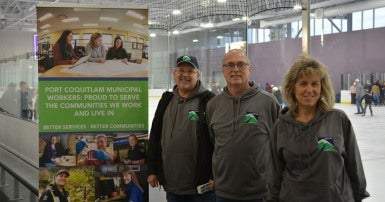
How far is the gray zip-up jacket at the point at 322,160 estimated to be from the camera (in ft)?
6.14

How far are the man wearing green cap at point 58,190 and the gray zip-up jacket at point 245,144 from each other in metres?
1.21

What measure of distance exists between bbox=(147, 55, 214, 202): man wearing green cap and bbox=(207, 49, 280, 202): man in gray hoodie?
209mm

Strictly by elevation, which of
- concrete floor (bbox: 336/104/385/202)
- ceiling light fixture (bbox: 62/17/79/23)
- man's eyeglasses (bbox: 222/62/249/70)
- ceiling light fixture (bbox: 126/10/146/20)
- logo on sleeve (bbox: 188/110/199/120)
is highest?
ceiling light fixture (bbox: 126/10/146/20)

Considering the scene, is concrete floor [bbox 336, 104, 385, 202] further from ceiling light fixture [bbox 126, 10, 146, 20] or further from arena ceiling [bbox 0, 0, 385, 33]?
ceiling light fixture [bbox 126, 10, 146, 20]

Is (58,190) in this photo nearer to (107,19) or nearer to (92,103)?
(92,103)

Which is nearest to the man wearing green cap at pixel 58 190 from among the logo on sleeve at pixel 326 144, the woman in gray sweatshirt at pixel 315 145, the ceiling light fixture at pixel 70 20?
the ceiling light fixture at pixel 70 20

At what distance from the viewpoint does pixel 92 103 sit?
10.3 ft

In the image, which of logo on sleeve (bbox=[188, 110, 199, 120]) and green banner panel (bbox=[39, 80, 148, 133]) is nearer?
logo on sleeve (bbox=[188, 110, 199, 120])

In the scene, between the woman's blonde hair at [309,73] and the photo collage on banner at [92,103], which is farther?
the photo collage on banner at [92,103]

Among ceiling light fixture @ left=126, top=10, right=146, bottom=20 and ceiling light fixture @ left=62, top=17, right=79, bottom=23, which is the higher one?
ceiling light fixture @ left=126, top=10, right=146, bottom=20

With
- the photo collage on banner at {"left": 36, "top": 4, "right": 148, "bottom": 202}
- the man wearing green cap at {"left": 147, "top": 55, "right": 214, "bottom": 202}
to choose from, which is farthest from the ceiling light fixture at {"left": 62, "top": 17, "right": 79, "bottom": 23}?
the man wearing green cap at {"left": 147, "top": 55, "right": 214, "bottom": 202}

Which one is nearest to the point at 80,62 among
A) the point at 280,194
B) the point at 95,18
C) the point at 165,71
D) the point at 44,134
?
the point at 95,18

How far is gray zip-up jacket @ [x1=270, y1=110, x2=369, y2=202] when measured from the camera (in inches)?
73.7

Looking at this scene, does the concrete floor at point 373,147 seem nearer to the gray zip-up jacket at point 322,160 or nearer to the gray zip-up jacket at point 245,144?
the gray zip-up jacket at point 245,144
